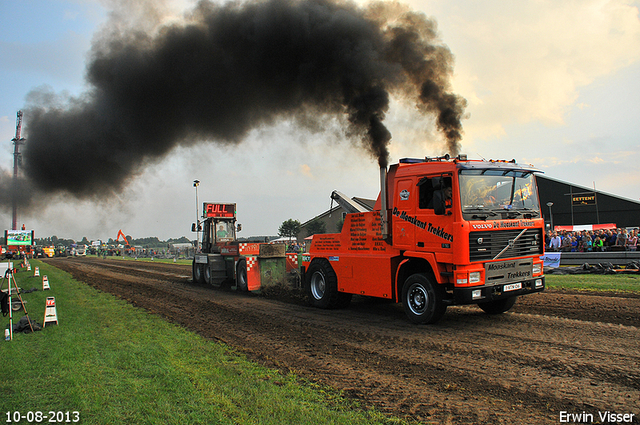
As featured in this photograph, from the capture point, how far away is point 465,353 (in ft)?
18.2

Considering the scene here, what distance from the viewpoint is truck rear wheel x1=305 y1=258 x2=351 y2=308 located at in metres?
9.37

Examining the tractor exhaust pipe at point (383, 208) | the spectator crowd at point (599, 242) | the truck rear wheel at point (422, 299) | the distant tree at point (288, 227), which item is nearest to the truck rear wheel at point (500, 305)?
the truck rear wheel at point (422, 299)

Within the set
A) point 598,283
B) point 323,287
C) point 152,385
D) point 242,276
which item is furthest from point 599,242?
point 152,385

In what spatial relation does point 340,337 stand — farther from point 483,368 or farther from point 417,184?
point 417,184

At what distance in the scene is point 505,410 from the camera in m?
3.76

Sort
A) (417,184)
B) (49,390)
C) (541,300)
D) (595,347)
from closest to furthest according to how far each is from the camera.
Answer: (49,390) → (595,347) → (417,184) → (541,300)

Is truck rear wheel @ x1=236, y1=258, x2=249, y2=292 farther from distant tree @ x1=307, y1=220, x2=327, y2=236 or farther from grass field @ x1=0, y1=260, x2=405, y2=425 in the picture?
grass field @ x1=0, y1=260, x2=405, y2=425

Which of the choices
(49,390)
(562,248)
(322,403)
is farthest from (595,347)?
(562,248)

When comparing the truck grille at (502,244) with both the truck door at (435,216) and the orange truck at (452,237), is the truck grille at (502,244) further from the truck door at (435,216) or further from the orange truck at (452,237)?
the truck door at (435,216)

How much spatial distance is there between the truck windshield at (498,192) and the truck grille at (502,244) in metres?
0.40

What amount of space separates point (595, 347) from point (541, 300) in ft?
12.7

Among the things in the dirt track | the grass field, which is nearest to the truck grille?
the dirt track

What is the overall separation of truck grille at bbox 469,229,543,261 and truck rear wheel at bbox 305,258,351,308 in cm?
376

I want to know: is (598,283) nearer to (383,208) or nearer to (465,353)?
(383,208)
